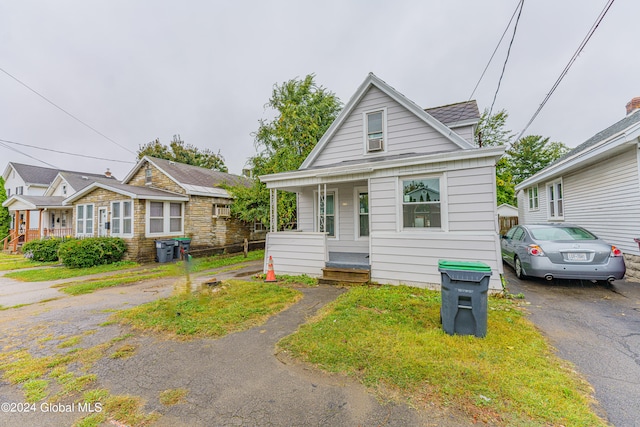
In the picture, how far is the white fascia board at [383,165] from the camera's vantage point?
18.9ft

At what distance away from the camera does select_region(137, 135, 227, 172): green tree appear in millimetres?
28984

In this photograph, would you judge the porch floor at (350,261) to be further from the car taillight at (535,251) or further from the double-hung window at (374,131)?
the car taillight at (535,251)

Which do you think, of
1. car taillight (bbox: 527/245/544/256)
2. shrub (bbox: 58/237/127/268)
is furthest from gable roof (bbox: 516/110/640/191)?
shrub (bbox: 58/237/127/268)

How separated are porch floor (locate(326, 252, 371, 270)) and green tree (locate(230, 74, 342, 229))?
5597mm

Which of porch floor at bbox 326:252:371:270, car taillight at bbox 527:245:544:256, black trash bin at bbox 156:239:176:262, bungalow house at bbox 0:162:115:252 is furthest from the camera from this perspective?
bungalow house at bbox 0:162:115:252

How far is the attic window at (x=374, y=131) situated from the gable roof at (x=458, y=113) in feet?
9.33

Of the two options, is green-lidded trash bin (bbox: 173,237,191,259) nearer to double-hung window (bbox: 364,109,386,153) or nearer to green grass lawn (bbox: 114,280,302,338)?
green grass lawn (bbox: 114,280,302,338)

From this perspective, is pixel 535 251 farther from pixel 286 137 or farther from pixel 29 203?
pixel 29 203

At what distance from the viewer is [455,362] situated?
2936mm

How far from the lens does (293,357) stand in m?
3.24

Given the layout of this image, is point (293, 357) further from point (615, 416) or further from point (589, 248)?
point (589, 248)

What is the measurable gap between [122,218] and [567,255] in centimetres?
1717

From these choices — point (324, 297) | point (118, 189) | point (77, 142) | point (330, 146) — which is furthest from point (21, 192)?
point (324, 297)

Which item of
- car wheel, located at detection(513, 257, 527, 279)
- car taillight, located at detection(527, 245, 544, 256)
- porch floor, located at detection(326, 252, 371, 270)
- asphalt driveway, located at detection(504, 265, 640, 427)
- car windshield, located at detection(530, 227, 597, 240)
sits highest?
car windshield, located at detection(530, 227, 597, 240)
